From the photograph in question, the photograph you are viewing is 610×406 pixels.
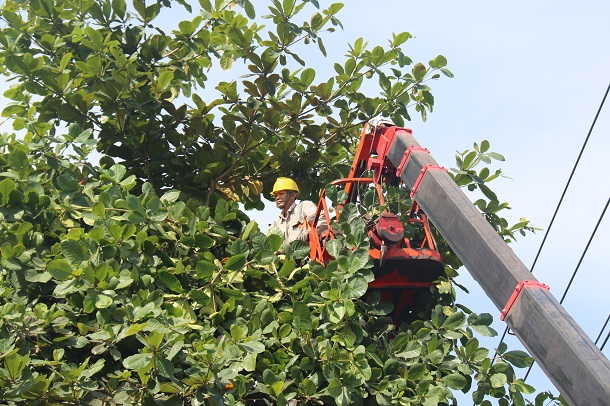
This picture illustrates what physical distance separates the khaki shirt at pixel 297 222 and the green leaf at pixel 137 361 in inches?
130

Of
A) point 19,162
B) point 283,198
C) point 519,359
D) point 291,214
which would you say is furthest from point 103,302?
point 519,359

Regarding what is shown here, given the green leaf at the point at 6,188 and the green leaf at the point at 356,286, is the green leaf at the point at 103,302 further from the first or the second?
the green leaf at the point at 356,286

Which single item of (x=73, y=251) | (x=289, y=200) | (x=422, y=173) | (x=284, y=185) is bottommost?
(x=73, y=251)

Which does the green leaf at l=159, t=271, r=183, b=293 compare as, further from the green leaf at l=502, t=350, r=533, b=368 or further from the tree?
the green leaf at l=502, t=350, r=533, b=368

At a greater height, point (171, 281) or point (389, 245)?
point (389, 245)

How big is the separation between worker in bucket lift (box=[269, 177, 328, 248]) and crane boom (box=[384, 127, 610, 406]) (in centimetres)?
152

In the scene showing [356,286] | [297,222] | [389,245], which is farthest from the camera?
[297,222]

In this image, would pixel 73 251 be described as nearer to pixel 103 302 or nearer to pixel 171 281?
pixel 103 302

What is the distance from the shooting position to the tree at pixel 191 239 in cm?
813

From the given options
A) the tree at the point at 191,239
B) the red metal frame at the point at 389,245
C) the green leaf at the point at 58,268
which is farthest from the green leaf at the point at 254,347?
the red metal frame at the point at 389,245

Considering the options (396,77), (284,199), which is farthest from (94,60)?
(396,77)

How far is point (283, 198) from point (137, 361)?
4357mm

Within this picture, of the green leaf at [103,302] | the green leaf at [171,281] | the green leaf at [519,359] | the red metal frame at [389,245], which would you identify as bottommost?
the green leaf at [103,302]

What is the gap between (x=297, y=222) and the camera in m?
11.2
